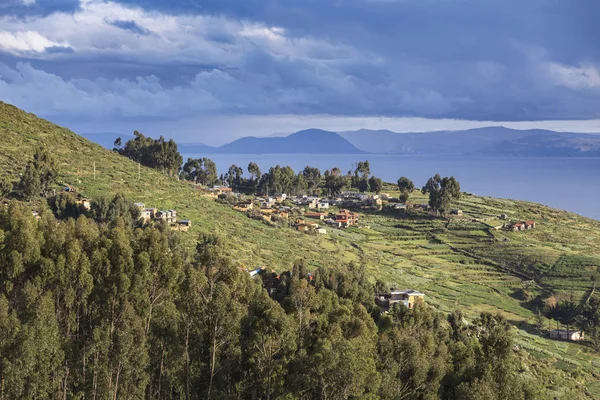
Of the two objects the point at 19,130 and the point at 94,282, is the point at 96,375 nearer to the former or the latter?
the point at 94,282

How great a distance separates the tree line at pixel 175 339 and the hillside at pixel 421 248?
1655 centimetres

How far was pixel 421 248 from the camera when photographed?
A: 2697 inches

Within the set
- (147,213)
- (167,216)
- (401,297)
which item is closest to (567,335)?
(401,297)

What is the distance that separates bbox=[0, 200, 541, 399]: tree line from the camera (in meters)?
15.6

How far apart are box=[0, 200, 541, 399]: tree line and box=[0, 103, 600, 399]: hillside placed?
16547 millimetres

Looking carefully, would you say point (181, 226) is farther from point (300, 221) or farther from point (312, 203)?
point (312, 203)

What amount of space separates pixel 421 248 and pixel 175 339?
54461 mm

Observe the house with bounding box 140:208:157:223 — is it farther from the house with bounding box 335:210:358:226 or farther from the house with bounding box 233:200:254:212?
the house with bounding box 335:210:358:226

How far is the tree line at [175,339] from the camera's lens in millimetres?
15555

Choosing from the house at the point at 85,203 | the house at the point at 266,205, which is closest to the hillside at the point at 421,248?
the house at the point at 85,203

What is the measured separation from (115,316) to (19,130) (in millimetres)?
52606

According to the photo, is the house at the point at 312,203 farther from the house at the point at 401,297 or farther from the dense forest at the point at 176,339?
the dense forest at the point at 176,339

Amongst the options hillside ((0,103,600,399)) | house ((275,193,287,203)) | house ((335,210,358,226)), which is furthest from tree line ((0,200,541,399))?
house ((275,193,287,203))

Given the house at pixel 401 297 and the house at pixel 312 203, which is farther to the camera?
the house at pixel 312 203
